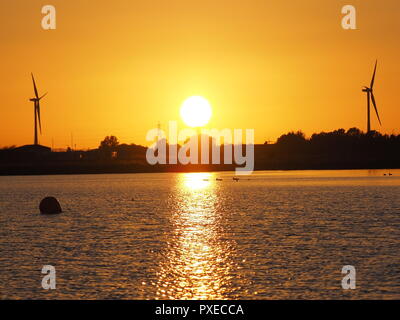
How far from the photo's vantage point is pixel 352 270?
47.2 m

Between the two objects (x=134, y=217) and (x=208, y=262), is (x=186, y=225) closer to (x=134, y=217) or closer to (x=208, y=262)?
(x=134, y=217)

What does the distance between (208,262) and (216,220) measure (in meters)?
44.5

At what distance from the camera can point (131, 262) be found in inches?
2101

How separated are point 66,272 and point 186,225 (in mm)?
43929

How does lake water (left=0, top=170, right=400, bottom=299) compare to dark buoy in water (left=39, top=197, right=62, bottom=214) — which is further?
dark buoy in water (left=39, top=197, right=62, bottom=214)

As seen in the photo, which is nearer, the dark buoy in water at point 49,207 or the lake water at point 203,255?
the lake water at point 203,255

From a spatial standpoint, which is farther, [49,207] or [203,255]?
[49,207]

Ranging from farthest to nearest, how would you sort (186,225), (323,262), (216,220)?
(216,220)
(186,225)
(323,262)

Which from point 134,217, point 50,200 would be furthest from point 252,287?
point 50,200

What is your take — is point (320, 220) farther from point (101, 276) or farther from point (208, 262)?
point (101, 276)

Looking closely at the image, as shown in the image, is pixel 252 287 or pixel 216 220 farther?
pixel 216 220

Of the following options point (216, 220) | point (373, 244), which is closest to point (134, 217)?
point (216, 220)

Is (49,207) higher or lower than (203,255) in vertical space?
higher
